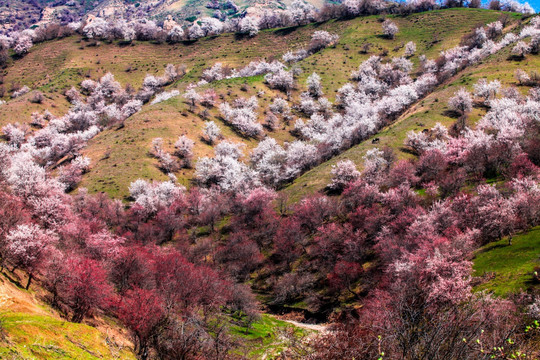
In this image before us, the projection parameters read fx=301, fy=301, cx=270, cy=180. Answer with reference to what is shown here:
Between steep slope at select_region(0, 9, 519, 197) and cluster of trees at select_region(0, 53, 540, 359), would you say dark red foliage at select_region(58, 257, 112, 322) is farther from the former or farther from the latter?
steep slope at select_region(0, 9, 519, 197)

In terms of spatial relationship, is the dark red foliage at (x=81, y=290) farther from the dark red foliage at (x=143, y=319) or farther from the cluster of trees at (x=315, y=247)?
the dark red foliage at (x=143, y=319)

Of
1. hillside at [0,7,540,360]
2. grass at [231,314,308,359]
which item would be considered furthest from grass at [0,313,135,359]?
grass at [231,314,308,359]

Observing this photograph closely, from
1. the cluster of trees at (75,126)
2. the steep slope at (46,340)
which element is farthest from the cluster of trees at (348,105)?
the steep slope at (46,340)

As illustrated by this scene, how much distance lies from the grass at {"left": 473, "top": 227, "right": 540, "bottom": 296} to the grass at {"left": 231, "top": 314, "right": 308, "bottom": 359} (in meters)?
15.5

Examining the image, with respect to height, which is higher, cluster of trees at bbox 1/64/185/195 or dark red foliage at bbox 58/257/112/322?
dark red foliage at bbox 58/257/112/322

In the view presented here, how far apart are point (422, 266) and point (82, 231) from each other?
38.6 metres

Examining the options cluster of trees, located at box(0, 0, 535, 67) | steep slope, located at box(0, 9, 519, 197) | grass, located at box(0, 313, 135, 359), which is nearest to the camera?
grass, located at box(0, 313, 135, 359)

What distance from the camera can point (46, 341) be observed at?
27.7ft

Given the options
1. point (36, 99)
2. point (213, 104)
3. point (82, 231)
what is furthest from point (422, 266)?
point (36, 99)

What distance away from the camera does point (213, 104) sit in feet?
351

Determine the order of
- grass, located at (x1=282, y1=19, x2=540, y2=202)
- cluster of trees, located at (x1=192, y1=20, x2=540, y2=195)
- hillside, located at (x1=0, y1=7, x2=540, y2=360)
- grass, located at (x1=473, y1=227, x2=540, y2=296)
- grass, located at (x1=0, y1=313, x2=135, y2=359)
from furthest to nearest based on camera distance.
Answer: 1. cluster of trees, located at (x1=192, y1=20, x2=540, y2=195)
2. grass, located at (x1=282, y1=19, x2=540, y2=202)
3. grass, located at (x1=473, y1=227, x2=540, y2=296)
4. hillside, located at (x1=0, y1=7, x2=540, y2=360)
5. grass, located at (x1=0, y1=313, x2=135, y2=359)

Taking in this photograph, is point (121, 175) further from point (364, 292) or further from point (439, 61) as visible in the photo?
point (439, 61)

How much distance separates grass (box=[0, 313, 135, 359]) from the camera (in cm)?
733

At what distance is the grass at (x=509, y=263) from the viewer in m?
21.4
